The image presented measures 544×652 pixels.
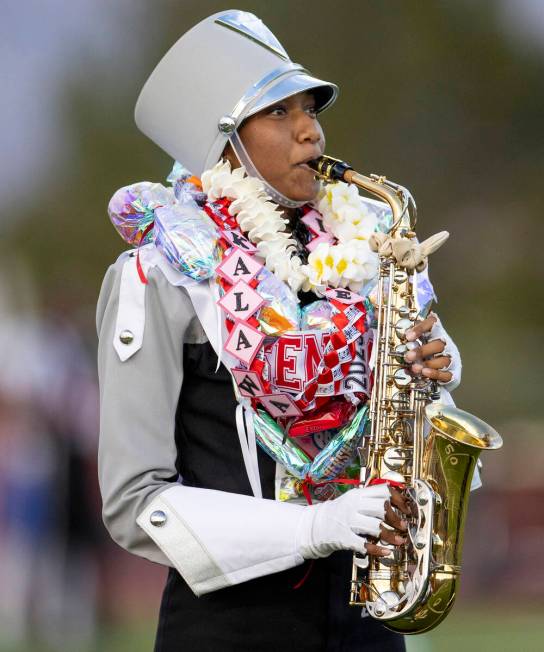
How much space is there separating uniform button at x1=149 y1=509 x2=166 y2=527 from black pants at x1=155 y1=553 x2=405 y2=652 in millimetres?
203

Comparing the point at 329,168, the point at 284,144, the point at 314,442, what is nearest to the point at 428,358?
the point at 314,442

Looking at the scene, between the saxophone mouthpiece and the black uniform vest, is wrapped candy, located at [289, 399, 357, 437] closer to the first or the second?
the black uniform vest

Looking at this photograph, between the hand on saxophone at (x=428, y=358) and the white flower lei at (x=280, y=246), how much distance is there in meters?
0.32

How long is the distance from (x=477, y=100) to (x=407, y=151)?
991 millimetres

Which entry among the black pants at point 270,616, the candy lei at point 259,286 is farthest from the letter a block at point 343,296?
the black pants at point 270,616

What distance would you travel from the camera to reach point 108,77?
456 inches

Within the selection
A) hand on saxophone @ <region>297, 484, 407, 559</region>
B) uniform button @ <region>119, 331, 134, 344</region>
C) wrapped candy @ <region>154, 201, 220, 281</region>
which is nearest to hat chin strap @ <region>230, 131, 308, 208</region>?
wrapped candy @ <region>154, 201, 220, 281</region>

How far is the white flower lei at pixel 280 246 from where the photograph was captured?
3479 mm

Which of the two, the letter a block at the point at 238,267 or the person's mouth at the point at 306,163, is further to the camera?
the person's mouth at the point at 306,163

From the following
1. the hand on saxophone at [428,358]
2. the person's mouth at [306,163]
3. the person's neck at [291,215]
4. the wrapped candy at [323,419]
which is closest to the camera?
the hand on saxophone at [428,358]

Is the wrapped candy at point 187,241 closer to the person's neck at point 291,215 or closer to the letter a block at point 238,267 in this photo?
the letter a block at point 238,267

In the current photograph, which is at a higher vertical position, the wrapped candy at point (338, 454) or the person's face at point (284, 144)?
the person's face at point (284, 144)

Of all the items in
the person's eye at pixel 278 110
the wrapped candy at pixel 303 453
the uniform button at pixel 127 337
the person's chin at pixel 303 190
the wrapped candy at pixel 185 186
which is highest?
the person's eye at pixel 278 110

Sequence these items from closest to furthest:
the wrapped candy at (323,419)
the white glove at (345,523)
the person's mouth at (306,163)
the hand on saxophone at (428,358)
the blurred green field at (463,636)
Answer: the white glove at (345,523), the hand on saxophone at (428,358), the wrapped candy at (323,419), the person's mouth at (306,163), the blurred green field at (463,636)
